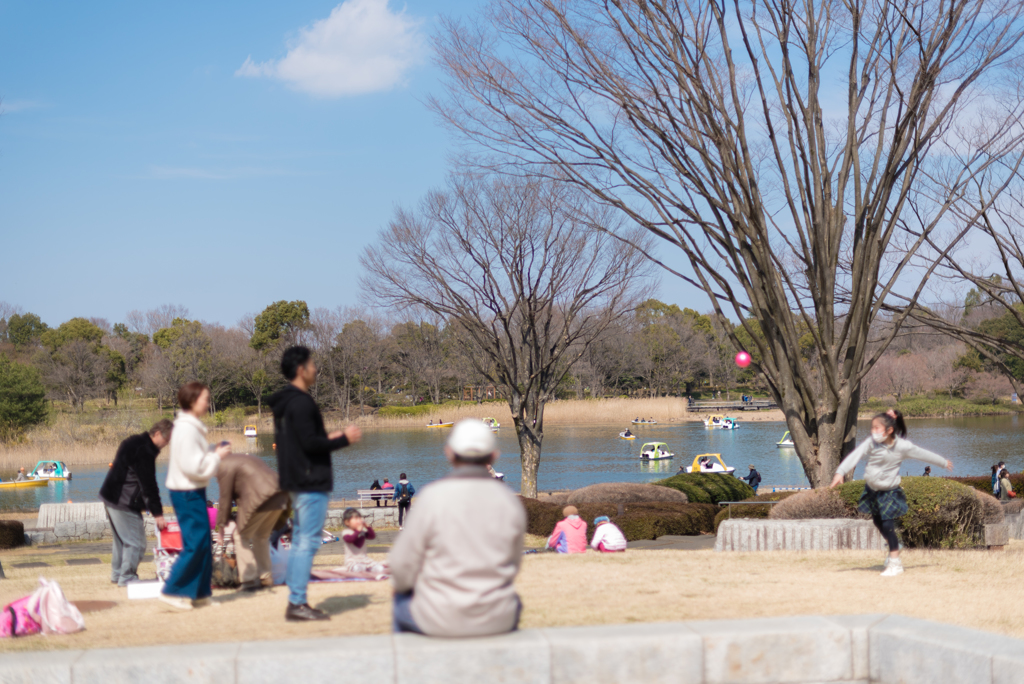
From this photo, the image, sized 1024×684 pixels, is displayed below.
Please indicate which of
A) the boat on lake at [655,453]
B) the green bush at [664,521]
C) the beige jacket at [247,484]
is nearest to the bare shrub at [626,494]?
the green bush at [664,521]

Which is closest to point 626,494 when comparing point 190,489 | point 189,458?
point 190,489

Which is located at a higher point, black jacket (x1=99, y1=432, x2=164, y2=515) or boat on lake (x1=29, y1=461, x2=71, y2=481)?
black jacket (x1=99, y1=432, x2=164, y2=515)

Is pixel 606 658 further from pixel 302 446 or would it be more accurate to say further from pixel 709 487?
pixel 709 487

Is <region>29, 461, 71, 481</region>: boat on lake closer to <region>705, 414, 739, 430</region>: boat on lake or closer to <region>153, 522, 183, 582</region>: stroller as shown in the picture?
<region>153, 522, 183, 582</region>: stroller

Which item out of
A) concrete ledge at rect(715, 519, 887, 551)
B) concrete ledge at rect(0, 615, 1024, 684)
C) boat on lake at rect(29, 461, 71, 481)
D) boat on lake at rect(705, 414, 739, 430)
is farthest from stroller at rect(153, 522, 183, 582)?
boat on lake at rect(705, 414, 739, 430)

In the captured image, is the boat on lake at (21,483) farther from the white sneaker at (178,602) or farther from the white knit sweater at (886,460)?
the white knit sweater at (886,460)

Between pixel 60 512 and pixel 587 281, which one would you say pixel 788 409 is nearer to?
pixel 587 281

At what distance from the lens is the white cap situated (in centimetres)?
400

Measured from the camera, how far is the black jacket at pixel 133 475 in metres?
7.25

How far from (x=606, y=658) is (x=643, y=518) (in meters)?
12.2

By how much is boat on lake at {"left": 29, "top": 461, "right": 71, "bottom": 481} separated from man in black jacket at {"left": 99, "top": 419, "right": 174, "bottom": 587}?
31160 millimetres

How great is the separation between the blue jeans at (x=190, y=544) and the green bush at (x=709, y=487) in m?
17.2

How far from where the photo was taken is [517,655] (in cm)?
437

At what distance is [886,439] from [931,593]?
1.40 meters
